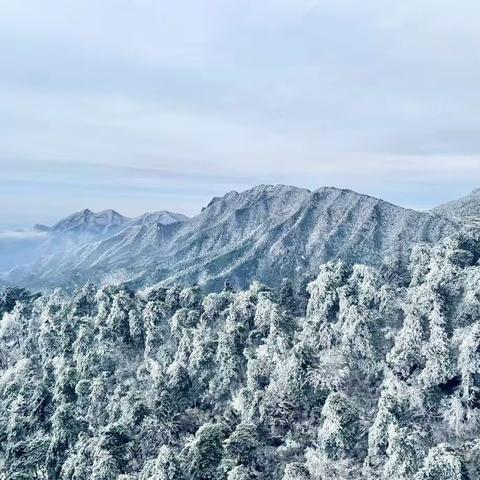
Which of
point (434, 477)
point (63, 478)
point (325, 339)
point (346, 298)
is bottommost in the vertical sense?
point (63, 478)

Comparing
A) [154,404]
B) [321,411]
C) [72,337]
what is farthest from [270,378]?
[72,337]

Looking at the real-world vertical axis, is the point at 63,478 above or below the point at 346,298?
below

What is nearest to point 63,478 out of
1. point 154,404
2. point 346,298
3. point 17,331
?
point 154,404

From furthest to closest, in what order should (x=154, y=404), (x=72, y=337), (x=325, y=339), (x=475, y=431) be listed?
(x=72, y=337)
(x=325, y=339)
(x=154, y=404)
(x=475, y=431)

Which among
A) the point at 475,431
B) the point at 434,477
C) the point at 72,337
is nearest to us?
the point at 434,477

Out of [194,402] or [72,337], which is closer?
[194,402]

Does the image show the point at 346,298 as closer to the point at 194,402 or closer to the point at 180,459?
the point at 194,402
